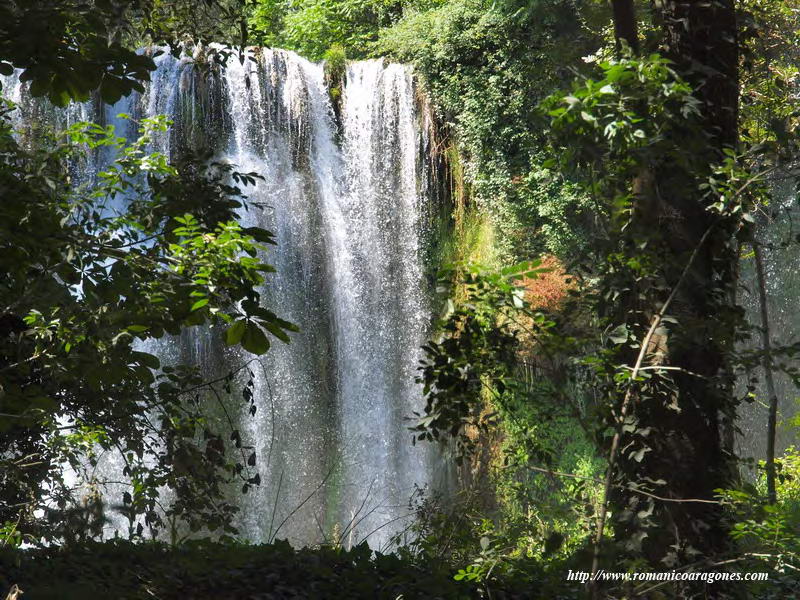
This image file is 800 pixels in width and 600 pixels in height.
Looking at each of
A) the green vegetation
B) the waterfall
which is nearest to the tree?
the green vegetation

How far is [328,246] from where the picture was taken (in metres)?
16.8

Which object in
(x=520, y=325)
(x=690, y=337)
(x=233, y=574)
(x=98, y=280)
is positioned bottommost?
(x=233, y=574)

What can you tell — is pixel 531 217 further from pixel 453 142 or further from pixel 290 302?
pixel 290 302

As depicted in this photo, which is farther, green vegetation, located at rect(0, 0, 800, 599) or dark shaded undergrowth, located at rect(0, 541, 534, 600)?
dark shaded undergrowth, located at rect(0, 541, 534, 600)

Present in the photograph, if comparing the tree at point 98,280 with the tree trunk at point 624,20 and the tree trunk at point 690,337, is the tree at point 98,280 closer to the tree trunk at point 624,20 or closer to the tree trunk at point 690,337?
the tree trunk at point 690,337

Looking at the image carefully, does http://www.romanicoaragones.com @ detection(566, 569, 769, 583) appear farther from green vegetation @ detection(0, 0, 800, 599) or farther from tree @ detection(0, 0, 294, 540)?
tree @ detection(0, 0, 294, 540)

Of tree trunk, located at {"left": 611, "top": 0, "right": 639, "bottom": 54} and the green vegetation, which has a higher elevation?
tree trunk, located at {"left": 611, "top": 0, "right": 639, "bottom": 54}

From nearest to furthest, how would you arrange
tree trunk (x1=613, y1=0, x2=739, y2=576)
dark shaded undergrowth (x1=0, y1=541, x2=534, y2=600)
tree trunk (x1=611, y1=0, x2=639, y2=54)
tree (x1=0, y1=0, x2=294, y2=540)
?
tree (x1=0, y1=0, x2=294, y2=540) < tree trunk (x1=613, y1=0, x2=739, y2=576) < tree trunk (x1=611, y1=0, x2=639, y2=54) < dark shaded undergrowth (x1=0, y1=541, x2=534, y2=600)

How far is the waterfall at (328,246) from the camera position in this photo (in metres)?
16.0

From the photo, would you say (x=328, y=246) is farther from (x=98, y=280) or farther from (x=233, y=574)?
(x=98, y=280)

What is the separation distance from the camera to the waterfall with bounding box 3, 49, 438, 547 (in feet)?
52.4

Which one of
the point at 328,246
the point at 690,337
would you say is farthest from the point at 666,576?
the point at 328,246

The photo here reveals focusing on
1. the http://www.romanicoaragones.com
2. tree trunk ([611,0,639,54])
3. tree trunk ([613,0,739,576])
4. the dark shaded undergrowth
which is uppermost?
tree trunk ([611,0,639,54])

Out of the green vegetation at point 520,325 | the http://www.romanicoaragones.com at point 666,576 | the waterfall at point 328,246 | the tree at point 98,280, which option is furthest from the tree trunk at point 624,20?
the waterfall at point 328,246
